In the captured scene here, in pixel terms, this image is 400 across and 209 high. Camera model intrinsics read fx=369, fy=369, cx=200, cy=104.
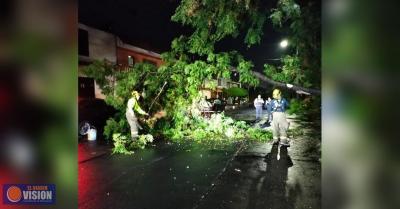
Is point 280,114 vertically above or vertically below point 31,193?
above

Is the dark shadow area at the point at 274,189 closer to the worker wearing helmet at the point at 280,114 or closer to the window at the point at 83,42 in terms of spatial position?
the worker wearing helmet at the point at 280,114

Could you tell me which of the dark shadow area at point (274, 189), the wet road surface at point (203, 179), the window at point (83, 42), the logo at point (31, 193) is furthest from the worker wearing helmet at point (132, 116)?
the logo at point (31, 193)

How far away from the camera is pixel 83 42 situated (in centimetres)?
1812

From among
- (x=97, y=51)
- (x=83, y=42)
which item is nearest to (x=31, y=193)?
(x=83, y=42)

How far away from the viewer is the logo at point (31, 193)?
15.1 ft

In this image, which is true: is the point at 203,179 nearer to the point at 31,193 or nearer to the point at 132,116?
the point at 31,193

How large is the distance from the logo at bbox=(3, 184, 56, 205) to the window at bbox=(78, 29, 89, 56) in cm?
1400

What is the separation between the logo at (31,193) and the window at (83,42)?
14.0 m

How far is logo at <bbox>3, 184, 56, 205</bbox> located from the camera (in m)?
4.59

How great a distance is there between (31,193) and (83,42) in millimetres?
14587

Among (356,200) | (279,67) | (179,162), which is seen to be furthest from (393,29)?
(179,162)

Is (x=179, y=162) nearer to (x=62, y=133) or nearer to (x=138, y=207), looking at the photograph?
(x=138, y=207)

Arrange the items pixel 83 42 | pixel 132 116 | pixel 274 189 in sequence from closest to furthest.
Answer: pixel 274 189 → pixel 132 116 → pixel 83 42

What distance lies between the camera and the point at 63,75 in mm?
4477
